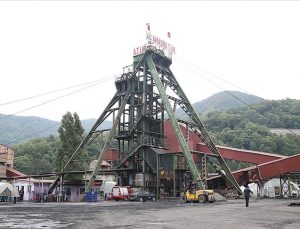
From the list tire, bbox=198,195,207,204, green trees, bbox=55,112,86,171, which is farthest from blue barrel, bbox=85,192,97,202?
green trees, bbox=55,112,86,171

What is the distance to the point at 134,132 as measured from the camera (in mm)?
46219

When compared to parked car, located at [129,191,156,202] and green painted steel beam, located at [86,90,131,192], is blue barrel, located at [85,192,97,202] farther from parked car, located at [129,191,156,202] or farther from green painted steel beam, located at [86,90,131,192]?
parked car, located at [129,191,156,202]

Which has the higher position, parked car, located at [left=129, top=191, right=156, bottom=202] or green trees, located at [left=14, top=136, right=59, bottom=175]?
green trees, located at [left=14, top=136, right=59, bottom=175]

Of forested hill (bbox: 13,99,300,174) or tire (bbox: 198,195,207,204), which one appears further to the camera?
forested hill (bbox: 13,99,300,174)

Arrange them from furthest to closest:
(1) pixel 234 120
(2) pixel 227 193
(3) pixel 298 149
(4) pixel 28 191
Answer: (1) pixel 234 120 → (3) pixel 298 149 → (4) pixel 28 191 → (2) pixel 227 193

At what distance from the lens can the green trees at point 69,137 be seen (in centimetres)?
5481

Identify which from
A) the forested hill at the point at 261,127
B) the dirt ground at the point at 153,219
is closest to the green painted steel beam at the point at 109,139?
the dirt ground at the point at 153,219

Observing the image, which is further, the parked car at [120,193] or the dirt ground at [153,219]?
the parked car at [120,193]

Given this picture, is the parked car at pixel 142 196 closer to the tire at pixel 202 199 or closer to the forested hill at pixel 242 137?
the tire at pixel 202 199

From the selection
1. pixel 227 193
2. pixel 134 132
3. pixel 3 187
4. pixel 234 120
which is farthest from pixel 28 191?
pixel 234 120

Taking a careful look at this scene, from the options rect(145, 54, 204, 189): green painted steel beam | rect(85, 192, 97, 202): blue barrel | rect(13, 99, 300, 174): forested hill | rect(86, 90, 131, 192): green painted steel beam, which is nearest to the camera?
rect(145, 54, 204, 189): green painted steel beam

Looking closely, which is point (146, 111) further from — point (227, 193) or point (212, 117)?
point (212, 117)

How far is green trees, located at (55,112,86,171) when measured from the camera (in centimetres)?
5481

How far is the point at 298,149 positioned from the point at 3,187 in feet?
271
